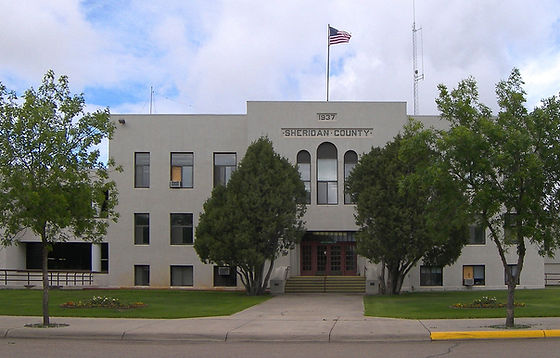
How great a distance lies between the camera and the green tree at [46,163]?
16844mm

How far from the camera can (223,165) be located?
37062mm

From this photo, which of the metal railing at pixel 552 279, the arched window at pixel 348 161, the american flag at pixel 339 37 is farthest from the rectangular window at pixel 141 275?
the metal railing at pixel 552 279

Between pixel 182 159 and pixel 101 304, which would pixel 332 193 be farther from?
pixel 101 304

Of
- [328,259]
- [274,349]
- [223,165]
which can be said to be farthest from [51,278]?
[274,349]

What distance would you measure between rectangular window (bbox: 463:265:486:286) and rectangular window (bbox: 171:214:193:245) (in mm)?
15491

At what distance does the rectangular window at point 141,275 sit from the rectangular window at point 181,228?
2137mm

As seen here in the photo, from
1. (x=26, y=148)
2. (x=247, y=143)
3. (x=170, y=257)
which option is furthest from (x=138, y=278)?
(x=26, y=148)

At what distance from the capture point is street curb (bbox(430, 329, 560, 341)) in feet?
49.9

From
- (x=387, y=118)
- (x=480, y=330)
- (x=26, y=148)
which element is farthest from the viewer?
(x=387, y=118)

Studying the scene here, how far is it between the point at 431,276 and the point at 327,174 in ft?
26.9

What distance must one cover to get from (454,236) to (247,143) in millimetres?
12325

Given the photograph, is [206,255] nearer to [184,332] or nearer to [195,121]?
[195,121]

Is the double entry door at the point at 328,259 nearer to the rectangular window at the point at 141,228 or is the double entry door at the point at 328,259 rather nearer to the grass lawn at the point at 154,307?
the grass lawn at the point at 154,307

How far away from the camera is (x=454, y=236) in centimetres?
3058
